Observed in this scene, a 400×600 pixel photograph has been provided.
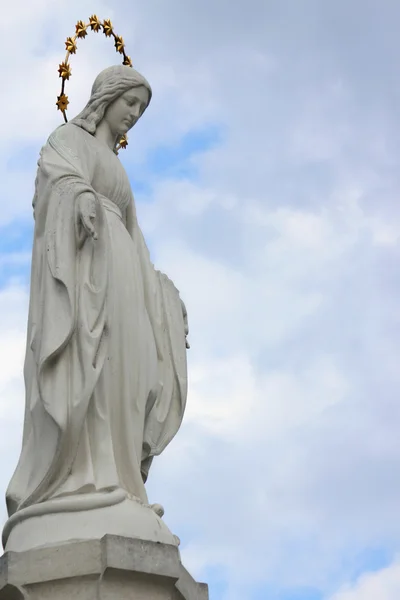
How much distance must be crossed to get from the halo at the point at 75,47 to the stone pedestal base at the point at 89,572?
404 cm

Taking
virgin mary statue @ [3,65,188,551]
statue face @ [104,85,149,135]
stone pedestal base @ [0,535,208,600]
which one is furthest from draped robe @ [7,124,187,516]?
stone pedestal base @ [0,535,208,600]

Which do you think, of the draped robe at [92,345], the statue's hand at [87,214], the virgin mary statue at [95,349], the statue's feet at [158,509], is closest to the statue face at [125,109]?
the virgin mary statue at [95,349]

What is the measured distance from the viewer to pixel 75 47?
1170cm

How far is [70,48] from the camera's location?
38.3 feet

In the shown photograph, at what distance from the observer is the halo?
38.1ft

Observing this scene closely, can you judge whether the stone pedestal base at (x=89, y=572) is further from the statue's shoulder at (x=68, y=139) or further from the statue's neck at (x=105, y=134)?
the statue's neck at (x=105, y=134)

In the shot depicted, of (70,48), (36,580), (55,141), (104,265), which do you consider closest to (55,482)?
(36,580)

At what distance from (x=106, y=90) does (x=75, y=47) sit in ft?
2.20

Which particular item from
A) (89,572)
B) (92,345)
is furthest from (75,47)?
(89,572)

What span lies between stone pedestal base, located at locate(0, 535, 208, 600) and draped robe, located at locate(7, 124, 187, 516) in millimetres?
595

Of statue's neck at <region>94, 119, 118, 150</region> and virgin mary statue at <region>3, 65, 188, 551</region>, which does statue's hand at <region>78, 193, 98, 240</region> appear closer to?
virgin mary statue at <region>3, 65, 188, 551</region>

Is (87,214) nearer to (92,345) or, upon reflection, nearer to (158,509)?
(92,345)

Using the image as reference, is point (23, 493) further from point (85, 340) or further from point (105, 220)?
point (105, 220)

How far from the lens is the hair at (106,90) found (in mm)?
11297
